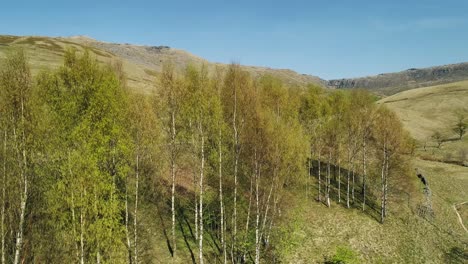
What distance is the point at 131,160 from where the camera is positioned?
3266 cm

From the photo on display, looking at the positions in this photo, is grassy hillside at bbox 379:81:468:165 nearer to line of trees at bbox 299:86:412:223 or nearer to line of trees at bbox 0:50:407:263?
line of trees at bbox 299:86:412:223

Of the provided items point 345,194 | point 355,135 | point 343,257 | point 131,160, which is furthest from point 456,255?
point 131,160

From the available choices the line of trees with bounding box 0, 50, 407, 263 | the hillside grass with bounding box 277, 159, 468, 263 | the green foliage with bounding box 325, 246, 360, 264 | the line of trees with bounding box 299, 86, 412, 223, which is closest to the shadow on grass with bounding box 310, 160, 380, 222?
the line of trees with bounding box 299, 86, 412, 223

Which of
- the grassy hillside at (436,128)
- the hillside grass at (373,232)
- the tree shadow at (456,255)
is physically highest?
the grassy hillside at (436,128)

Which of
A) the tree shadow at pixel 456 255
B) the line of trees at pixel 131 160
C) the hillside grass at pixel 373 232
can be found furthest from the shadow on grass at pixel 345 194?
the tree shadow at pixel 456 255

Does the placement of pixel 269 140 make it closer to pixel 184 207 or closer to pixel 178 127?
pixel 178 127

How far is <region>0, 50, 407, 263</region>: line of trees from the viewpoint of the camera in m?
24.5

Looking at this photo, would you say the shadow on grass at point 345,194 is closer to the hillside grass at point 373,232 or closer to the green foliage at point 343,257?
the hillside grass at point 373,232

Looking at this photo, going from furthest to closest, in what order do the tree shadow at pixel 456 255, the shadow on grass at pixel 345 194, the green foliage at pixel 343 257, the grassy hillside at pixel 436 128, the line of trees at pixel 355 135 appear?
the grassy hillside at pixel 436 128
the line of trees at pixel 355 135
the shadow on grass at pixel 345 194
the tree shadow at pixel 456 255
the green foliage at pixel 343 257

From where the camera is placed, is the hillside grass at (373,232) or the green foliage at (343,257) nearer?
the green foliage at (343,257)

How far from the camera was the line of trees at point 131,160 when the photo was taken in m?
24.5

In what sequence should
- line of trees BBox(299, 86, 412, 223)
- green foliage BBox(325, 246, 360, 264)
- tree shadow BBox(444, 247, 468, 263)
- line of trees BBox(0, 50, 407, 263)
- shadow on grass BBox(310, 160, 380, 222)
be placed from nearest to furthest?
1. line of trees BBox(0, 50, 407, 263)
2. green foliage BBox(325, 246, 360, 264)
3. tree shadow BBox(444, 247, 468, 263)
4. shadow on grass BBox(310, 160, 380, 222)
5. line of trees BBox(299, 86, 412, 223)

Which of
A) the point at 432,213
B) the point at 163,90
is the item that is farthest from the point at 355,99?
the point at 163,90

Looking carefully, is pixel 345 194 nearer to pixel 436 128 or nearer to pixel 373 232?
pixel 373 232
